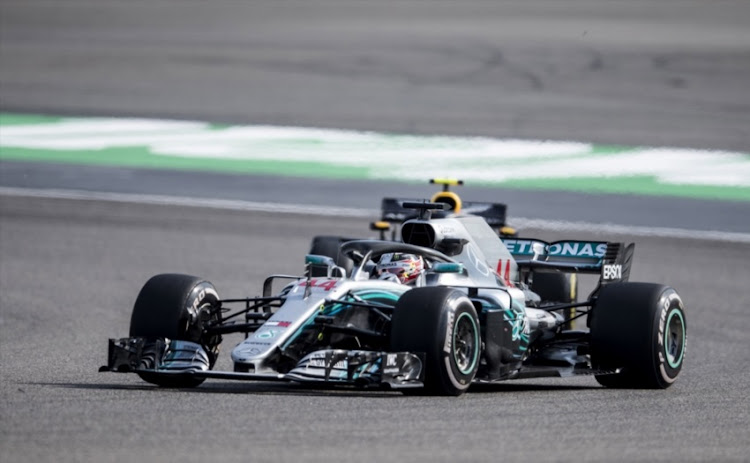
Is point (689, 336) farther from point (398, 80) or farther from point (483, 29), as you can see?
point (483, 29)

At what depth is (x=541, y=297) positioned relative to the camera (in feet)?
44.9

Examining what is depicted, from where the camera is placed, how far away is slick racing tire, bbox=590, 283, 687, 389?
1141 cm

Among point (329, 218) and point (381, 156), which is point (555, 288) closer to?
point (329, 218)

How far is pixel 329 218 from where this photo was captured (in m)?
22.1

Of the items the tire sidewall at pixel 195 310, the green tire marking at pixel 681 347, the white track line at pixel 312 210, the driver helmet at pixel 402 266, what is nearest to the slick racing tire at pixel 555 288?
the green tire marking at pixel 681 347

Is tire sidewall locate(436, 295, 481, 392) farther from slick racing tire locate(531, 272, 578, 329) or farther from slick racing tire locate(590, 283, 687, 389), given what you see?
slick racing tire locate(531, 272, 578, 329)

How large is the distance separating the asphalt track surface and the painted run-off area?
729 mm

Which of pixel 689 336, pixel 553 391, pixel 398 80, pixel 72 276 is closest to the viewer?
pixel 553 391

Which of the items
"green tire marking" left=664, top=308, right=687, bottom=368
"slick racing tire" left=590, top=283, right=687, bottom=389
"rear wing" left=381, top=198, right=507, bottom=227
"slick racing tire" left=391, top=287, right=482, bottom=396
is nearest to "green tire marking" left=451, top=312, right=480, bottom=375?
"slick racing tire" left=391, top=287, right=482, bottom=396

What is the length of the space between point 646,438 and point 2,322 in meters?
8.51

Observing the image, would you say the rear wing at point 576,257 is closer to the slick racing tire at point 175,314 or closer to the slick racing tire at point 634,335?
the slick racing tire at point 634,335

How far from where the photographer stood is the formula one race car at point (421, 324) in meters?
9.87

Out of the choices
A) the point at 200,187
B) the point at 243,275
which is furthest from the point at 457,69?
the point at 243,275

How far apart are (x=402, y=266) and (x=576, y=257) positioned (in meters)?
2.18
